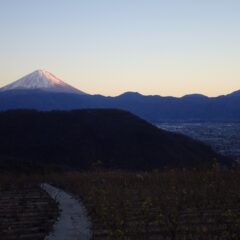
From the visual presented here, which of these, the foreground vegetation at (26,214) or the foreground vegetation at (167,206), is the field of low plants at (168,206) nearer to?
the foreground vegetation at (167,206)

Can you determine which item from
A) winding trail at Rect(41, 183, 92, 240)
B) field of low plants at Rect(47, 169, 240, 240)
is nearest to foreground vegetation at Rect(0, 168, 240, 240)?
field of low plants at Rect(47, 169, 240, 240)

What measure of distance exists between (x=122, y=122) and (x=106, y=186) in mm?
59225

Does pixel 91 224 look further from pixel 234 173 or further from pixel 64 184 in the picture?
pixel 64 184

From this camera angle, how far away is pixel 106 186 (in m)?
16.2

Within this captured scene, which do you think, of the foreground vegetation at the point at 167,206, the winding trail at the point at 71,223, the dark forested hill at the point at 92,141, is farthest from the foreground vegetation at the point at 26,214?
the dark forested hill at the point at 92,141

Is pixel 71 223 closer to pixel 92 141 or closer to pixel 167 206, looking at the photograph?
pixel 167 206

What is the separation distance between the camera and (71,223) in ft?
41.2

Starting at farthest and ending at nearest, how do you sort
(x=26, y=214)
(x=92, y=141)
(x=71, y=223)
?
(x=92, y=141)
(x=26, y=214)
(x=71, y=223)

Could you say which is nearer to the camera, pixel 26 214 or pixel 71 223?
pixel 71 223

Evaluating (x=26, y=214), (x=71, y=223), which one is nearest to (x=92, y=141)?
(x=26, y=214)

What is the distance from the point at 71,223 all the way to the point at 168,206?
81.8 inches

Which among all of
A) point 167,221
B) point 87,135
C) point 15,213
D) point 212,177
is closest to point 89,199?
point 15,213

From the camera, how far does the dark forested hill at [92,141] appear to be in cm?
6412

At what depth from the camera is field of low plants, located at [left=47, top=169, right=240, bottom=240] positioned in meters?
9.66
